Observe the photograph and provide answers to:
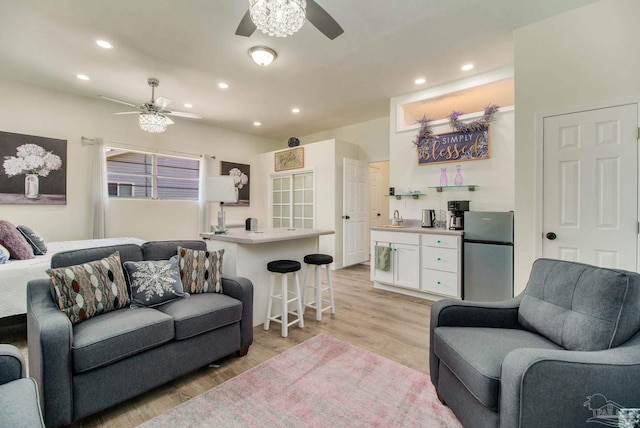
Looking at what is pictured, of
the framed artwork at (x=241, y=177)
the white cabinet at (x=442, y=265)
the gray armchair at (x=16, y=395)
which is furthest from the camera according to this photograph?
the framed artwork at (x=241, y=177)

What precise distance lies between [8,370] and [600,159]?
165 inches

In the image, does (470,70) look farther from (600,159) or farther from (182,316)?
(182,316)

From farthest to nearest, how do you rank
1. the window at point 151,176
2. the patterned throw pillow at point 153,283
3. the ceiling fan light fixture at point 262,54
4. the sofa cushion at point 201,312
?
the window at point 151,176
the ceiling fan light fixture at point 262,54
the patterned throw pillow at point 153,283
the sofa cushion at point 201,312

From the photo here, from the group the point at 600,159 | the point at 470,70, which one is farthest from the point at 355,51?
the point at 600,159

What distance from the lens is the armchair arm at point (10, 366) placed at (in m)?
1.16

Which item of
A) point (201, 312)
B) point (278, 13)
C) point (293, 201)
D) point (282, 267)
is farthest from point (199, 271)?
point (293, 201)

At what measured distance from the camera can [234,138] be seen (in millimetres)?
6637

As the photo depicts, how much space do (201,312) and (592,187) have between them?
3464 mm

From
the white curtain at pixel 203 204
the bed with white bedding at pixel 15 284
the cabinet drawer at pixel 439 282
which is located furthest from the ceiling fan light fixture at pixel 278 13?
the white curtain at pixel 203 204

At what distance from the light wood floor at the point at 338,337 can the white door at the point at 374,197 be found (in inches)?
107

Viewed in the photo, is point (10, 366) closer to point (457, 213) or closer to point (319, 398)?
point (319, 398)

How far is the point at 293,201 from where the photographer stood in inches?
250

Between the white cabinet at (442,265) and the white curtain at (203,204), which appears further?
the white curtain at (203,204)

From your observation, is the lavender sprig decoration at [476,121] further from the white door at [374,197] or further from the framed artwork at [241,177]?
the framed artwork at [241,177]
